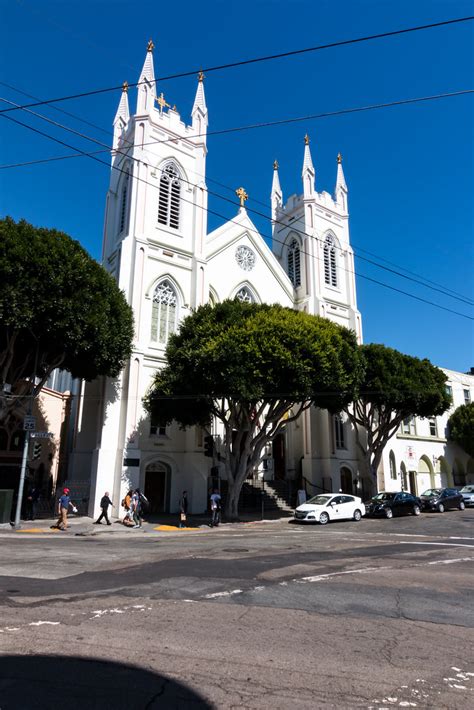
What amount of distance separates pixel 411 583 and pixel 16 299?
1715 cm

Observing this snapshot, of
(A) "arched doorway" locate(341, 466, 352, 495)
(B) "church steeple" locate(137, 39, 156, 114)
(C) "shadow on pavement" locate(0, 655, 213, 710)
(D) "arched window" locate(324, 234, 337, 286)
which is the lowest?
(C) "shadow on pavement" locate(0, 655, 213, 710)

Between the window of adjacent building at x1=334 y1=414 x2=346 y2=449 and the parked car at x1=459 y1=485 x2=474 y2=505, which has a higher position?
the window of adjacent building at x1=334 y1=414 x2=346 y2=449

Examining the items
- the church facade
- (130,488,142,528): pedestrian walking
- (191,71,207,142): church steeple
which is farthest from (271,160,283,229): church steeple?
(130,488,142,528): pedestrian walking

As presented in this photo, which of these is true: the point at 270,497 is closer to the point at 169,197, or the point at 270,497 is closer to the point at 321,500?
the point at 321,500

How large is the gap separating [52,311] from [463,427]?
124 ft

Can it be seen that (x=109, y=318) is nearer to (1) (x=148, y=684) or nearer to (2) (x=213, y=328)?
(2) (x=213, y=328)

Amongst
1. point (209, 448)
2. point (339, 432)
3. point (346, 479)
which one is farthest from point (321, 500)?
point (346, 479)

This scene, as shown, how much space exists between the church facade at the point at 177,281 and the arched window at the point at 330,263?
0.10 m

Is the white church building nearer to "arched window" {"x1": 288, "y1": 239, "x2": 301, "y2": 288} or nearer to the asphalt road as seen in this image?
"arched window" {"x1": 288, "y1": 239, "x2": 301, "y2": 288}

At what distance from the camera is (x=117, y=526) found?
22.0 meters

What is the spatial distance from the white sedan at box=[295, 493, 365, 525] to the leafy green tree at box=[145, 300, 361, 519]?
143 inches

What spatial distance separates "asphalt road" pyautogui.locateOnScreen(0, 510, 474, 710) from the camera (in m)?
3.98

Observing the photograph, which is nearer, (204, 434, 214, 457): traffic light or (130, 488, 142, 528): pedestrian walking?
(130, 488, 142, 528): pedestrian walking

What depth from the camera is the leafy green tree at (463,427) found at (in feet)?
144
